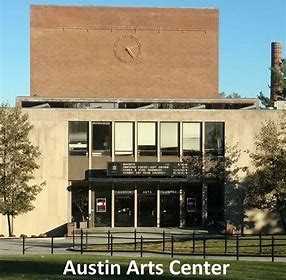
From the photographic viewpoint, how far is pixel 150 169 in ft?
151

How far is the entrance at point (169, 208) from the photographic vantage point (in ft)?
154

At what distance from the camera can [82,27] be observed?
59031 millimetres

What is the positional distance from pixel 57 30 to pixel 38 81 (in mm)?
4696

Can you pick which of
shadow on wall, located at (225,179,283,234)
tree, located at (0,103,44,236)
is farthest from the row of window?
tree, located at (0,103,44,236)

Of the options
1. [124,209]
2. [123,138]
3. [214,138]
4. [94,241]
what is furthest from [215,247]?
[214,138]

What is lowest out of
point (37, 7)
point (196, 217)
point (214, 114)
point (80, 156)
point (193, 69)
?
point (196, 217)

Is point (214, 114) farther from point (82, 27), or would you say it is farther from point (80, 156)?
point (82, 27)

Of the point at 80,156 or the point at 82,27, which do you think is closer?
the point at 80,156

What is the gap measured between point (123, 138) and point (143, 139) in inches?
53.6

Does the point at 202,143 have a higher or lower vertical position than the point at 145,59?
lower

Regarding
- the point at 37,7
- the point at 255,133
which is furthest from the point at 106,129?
the point at 37,7

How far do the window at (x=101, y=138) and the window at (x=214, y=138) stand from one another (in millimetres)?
6696

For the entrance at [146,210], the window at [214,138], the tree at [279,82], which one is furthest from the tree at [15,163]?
the tree at [279,82]

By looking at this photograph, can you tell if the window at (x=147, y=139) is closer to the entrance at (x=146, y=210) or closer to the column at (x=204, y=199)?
the entrance at (x=146, y=210)
